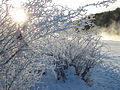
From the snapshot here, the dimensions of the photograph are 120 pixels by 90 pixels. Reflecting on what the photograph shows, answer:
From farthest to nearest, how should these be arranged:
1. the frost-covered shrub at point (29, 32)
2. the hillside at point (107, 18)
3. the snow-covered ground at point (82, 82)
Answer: the hillside at point (107, 18) → the snow-covered ground at point (82, 82) → the frost-covered shrub at point (29, 32)

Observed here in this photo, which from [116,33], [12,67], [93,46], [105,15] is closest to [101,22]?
[105,15]

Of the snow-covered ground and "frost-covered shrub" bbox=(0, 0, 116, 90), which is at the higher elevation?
"frost-covered shrub" bbox=(0, 0, 116, 90)

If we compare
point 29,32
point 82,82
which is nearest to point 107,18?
point 82,82

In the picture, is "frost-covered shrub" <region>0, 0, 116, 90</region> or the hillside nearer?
"frost-covered shrub" <region>0, 0, 116, 90</region>

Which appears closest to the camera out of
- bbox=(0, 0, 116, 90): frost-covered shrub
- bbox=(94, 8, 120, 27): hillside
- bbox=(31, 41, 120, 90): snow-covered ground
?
bbox=(0, 0, 116, 90): frost-covered shrub

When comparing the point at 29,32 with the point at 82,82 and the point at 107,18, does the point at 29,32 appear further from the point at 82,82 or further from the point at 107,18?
the point at 107,18

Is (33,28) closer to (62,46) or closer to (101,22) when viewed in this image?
(62,46)

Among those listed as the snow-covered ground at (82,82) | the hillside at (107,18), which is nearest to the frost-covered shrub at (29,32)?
the snow-covered ground at (82,82)

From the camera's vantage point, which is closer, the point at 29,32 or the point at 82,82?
the point at 29,32

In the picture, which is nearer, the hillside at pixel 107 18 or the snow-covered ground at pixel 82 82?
the snow-covered ground at pixel 82 82

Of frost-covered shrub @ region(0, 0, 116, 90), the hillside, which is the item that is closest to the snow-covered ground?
frost-covered shrub @ region(0, 0, 116, 90)

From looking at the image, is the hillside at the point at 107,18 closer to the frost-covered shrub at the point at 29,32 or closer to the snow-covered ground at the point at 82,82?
the snow-covered ground at the point at 82,82

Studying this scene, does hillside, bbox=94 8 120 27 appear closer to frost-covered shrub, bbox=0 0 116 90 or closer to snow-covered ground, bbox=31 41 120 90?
snow-covered ground, bbox=31 41 120 90

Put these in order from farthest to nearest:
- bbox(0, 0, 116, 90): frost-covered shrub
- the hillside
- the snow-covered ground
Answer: the hillside
the snow-covered ground
bbox(0, 0, 116, 90): frost-covered shrub
